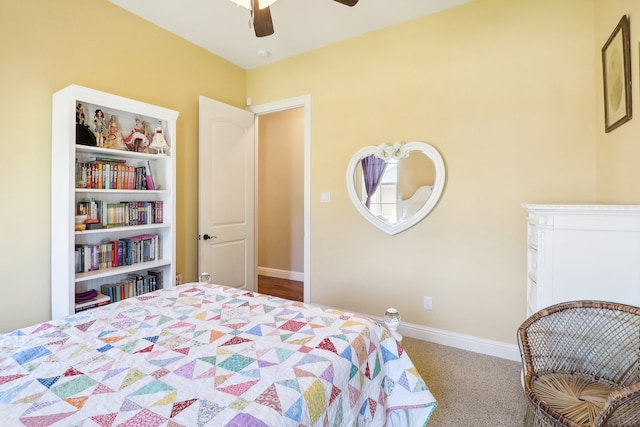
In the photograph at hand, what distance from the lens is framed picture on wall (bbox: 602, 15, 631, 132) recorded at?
163 cm

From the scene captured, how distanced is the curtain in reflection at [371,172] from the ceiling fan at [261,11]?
136 centimetres

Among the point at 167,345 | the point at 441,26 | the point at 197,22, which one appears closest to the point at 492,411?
the point at 167,345

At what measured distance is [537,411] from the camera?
1186mm

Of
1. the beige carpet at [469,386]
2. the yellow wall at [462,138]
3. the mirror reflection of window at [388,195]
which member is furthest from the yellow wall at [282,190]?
the beige carpet at [469,386]

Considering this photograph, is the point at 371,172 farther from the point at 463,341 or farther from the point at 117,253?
the point at 117,253

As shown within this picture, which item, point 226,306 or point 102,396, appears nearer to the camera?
point 102,396

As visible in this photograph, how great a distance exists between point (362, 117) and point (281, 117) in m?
2.36

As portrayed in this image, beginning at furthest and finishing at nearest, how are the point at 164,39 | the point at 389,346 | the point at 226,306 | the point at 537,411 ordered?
the point at 164,39, the point at 226,306, the point at 389,346, the point at 537,411

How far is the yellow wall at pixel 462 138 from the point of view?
2.18m

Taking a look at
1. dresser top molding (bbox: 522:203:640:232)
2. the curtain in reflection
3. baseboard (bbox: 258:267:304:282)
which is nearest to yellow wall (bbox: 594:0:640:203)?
dresser top molding (bbox: 522:203:640:232)

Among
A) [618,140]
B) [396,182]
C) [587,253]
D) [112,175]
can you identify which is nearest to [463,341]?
[587,253]

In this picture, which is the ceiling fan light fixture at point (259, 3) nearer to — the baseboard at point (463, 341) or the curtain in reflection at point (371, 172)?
the curtain in reflection at point (371, 172)

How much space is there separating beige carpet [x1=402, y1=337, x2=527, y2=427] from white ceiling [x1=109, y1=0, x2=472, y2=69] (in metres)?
2.76

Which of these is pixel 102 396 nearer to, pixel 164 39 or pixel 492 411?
pixel 492 411
